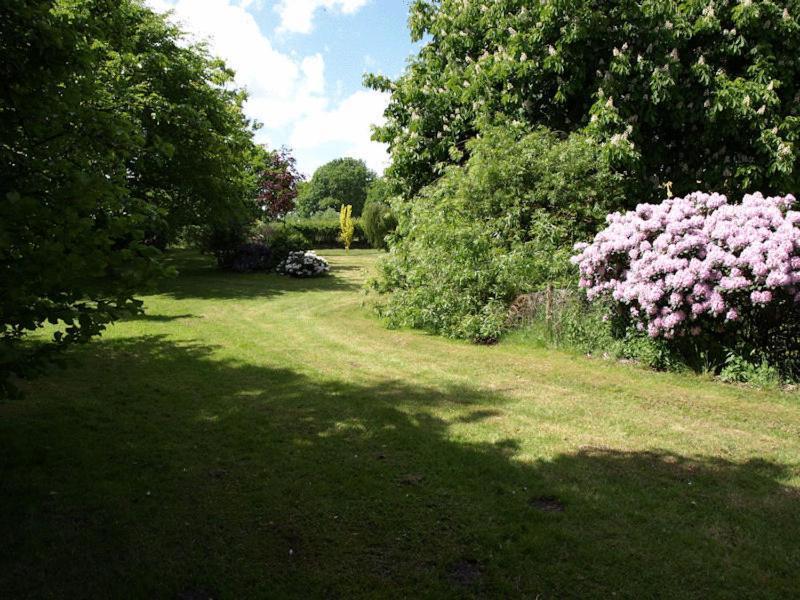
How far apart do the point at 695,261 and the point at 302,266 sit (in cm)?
1603

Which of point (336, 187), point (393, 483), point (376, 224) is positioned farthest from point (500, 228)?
point (336, 187)

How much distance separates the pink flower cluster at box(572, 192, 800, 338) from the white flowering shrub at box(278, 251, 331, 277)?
47.1 feet

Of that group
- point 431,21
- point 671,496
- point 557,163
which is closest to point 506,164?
point 557,163

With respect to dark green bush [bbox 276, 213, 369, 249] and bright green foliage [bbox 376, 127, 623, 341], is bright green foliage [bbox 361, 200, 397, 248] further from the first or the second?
bright green foliage [bbox 376, 127, 623, 341]

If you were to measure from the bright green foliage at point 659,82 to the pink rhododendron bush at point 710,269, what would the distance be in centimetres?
331

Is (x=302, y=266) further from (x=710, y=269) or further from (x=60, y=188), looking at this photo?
(x=60, y=188)

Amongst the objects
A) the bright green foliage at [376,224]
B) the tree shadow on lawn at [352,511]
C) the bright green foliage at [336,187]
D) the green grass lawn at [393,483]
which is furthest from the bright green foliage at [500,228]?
the bright green foliage at [336,187]

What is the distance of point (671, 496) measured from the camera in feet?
13.4

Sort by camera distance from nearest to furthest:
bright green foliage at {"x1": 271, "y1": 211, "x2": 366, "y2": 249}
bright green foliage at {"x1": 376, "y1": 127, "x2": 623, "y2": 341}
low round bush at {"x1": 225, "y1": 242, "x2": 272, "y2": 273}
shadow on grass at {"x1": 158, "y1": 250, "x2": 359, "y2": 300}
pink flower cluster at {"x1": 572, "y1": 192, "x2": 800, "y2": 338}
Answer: pink flower cluster at {"x1": 572, "y1": 192, "x2": 800, "y2": 338} → bright green foliage at {"x1": 376, "y1": 127, "x2": 623, "y2": 341} → shadow on grass at {"x1": 158, "y1": 250, "x2": 359, "y2": 300} → low round bush at {"x1": 225, "y1": 242, "x2": 272, "y2": 273} → bright green foliage at {"x1": 271, "y1": 211, "x2": 366, "y2": 249}

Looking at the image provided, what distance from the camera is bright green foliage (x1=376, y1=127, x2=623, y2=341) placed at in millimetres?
9688

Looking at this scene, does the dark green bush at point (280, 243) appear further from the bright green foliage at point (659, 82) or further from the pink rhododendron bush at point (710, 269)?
the pink rhododendron bush at point (710, 269)

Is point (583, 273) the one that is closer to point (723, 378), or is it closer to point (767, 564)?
point (723, 378)

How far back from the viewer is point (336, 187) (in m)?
Result: 104

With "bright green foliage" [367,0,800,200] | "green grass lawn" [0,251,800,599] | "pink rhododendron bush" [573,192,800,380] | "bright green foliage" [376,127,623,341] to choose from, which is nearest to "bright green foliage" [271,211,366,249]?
"bright green foliage" [367,0,800,200]
